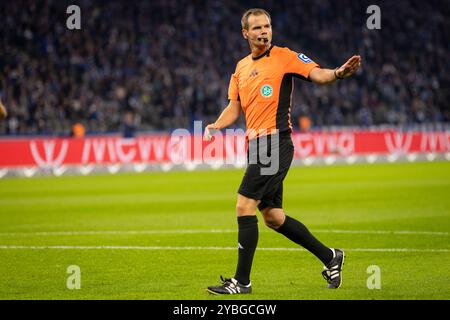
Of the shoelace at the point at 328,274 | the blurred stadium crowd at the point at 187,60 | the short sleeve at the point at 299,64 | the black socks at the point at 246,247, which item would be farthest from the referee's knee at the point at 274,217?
the blurred stadium crowd at the point at 187,60

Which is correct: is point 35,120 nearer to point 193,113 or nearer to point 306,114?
point 193,113

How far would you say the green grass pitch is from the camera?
909 cm

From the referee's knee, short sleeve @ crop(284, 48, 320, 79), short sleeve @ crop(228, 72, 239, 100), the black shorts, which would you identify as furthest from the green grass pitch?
short sleeve @ crop(284, 48, 320, 79)

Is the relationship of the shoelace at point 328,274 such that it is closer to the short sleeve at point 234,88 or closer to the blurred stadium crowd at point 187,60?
the short sleeve at point 234,88

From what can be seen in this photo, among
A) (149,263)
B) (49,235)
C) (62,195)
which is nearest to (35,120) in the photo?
(62,195)

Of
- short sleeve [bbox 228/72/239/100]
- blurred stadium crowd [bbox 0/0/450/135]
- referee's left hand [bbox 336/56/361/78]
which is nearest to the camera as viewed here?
referee's left hand [bbox 336/56/361/78]

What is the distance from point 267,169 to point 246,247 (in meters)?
0.75

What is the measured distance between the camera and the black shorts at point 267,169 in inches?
341

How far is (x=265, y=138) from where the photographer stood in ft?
28.9

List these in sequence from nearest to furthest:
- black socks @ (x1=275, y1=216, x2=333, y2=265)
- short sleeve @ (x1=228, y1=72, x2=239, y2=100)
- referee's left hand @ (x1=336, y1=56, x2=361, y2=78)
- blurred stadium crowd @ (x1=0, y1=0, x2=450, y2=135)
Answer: referee's left hand @ (x1=336, y1=56, x2=361, y2=78)
black socks @ (x1=275, y1=216, x2=333, y2=265)
short sleeve @ (x1=228, y1=72, x2=239, y2=100)
blurred stadium crowd @ (x1=0, y1=0, x2=450, y2=135)

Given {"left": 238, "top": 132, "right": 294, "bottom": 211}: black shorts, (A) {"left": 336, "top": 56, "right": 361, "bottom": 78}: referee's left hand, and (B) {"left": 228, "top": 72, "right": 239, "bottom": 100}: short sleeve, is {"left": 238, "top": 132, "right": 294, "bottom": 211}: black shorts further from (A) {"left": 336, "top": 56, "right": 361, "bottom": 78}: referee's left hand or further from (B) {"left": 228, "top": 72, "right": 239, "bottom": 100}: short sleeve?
(A) {"left": 336, "top": 56, "right": 361, "bottom": 78}: referee's left hand

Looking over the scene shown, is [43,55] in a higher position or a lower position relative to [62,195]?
higher

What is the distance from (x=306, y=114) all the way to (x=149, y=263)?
30.7 meters

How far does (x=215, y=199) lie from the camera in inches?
832
